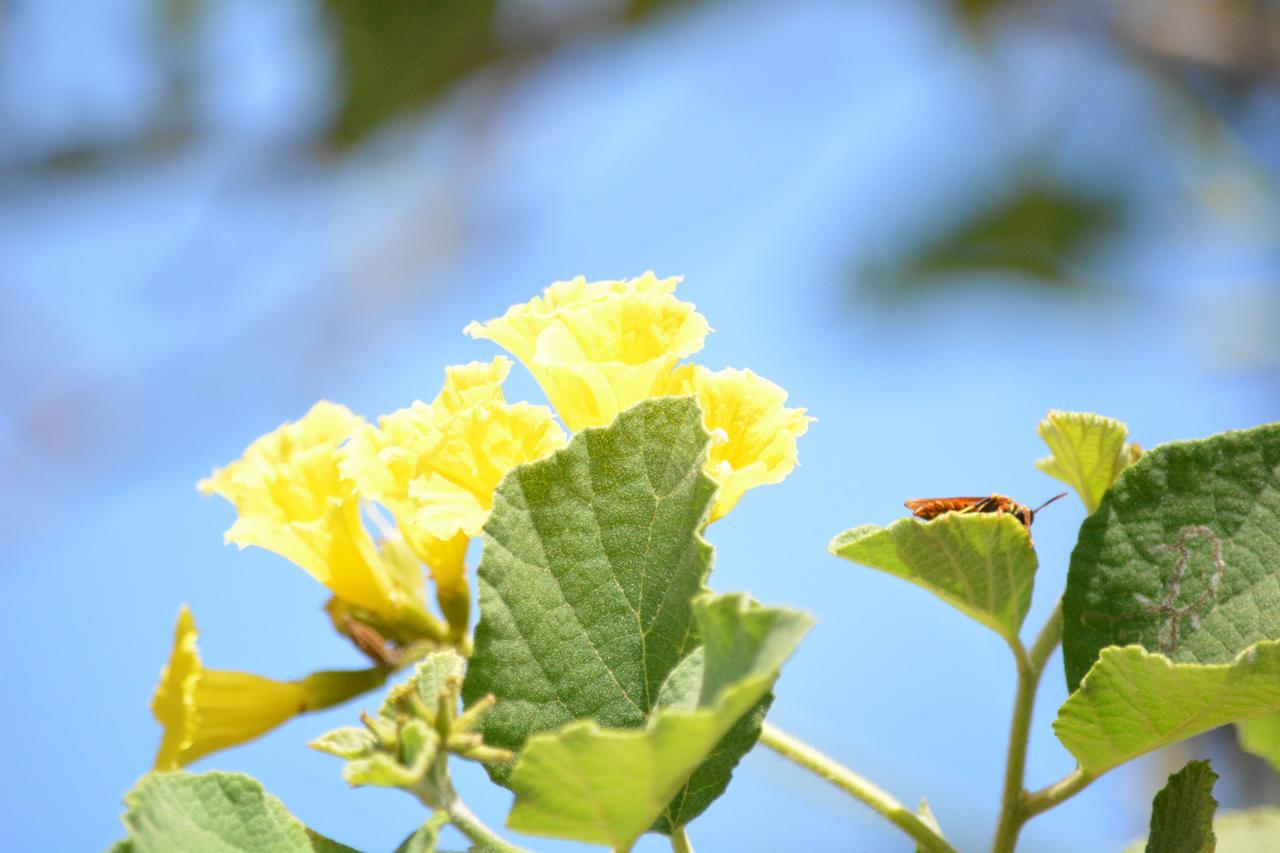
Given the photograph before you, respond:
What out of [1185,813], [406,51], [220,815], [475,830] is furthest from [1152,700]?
[406,51]

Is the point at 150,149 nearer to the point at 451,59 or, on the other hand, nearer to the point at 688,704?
the point at 451,59

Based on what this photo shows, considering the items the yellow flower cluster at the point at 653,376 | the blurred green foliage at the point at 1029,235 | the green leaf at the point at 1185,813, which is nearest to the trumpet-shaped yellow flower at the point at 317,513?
the yellow flower cluster at the point at 653,376

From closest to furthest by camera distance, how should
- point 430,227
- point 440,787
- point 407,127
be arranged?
point 440,787 < point 407,127 < point 430,227

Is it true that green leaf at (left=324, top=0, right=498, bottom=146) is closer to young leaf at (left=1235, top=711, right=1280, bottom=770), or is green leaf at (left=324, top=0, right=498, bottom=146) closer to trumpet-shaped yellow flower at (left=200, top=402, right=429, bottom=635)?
trumpet-shaped yellow flower at (left=200, top=402, right=429, bottom=635)

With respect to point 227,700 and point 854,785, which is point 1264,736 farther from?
point 227,700

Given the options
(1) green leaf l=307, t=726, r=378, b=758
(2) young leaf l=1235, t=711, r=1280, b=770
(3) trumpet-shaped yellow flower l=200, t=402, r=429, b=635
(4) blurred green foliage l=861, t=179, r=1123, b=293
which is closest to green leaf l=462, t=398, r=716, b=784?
(1) green leaf l=307, t=726, r=378, b=758

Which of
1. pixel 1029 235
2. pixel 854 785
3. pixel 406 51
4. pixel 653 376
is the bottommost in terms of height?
pixel 854 785

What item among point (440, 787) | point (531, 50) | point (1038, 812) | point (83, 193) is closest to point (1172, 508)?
point (1038, 812)

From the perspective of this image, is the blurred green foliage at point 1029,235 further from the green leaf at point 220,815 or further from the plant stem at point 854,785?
the green leaf at point 220,815
